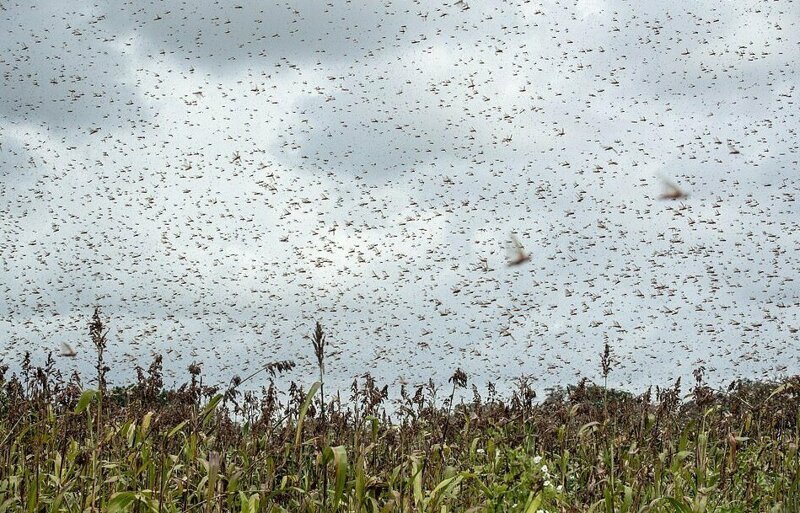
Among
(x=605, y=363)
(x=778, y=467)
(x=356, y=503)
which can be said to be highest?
(x=605, y=363)

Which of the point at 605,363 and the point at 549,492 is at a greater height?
the point at 605,363

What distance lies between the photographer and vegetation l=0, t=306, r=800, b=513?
4.39 metres

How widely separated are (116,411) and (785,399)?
21.9 feet

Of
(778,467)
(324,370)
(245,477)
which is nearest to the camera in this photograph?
(324,370)

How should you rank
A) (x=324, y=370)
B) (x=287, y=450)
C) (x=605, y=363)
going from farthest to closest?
(x=605, y=363) < (x=287, y=450) < (x=324, y=370)

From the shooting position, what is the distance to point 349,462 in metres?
6.57

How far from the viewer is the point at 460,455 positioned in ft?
26.0

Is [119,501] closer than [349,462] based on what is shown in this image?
Yes

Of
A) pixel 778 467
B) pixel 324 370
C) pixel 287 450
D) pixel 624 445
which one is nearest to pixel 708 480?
pixel 624 445

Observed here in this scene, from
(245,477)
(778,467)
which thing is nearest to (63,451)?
(245,477)

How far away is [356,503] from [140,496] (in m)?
1.14

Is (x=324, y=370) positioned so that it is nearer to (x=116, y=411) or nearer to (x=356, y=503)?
(x=356, y=503)

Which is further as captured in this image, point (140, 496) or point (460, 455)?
point (460, 455)

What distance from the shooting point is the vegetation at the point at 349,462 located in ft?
14.4
